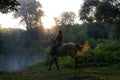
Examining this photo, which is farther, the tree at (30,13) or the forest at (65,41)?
the tree at (30,13)

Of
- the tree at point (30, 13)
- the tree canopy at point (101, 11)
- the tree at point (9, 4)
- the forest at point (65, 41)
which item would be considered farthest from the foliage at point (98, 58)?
the tree at point (30, 13)

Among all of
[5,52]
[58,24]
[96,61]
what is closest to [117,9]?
[96,61]

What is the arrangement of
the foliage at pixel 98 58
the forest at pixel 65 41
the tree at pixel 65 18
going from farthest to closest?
the tree at pixel 65 18
the foliage at pixel 98 58
the forest at pixel 65 41

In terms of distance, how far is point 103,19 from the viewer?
43.8 metres

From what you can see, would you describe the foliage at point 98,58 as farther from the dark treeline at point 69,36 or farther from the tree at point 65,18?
the tree at point 65,18

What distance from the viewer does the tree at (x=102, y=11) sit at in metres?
42.6

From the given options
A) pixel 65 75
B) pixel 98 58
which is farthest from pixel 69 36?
pixel 65 75

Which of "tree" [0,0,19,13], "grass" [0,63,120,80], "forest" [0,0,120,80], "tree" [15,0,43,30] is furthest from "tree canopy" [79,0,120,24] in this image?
"tree" [15,0,43,30]

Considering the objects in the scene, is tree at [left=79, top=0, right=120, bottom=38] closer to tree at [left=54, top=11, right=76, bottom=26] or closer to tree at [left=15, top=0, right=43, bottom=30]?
tree at [left=15, top=0, right=43, bottom=30]

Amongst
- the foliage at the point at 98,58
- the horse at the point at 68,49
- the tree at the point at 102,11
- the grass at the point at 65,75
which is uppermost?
the tree at the point at 102,11

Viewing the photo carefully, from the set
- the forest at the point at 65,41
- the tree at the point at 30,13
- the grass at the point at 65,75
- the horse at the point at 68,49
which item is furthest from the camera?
the tree at the point at 30,13

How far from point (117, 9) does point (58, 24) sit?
2656 inches

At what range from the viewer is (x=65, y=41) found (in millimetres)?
77812

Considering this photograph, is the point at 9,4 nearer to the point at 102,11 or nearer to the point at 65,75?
the point at 65,75
